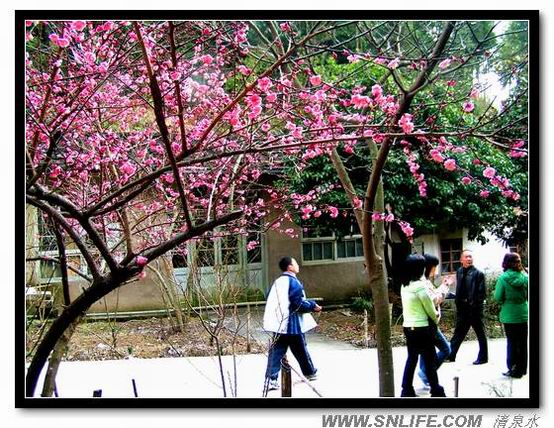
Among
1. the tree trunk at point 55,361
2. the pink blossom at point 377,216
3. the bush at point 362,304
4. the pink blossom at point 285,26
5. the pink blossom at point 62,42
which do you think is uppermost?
the pink blossom at point 285,26

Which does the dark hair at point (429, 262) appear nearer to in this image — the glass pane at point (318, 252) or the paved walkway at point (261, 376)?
the paved walkway at point (261, 376)

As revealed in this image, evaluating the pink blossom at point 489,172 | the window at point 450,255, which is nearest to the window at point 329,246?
the window at point 450,255

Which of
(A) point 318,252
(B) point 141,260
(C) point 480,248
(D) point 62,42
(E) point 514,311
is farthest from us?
(A) point 318,252

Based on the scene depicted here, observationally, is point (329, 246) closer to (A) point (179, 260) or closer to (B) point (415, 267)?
(B) point (415, 267)

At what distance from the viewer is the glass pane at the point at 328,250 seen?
2.51 meters

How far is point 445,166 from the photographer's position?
2.30 meters

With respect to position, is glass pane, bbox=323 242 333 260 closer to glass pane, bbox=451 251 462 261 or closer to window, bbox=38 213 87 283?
glass pane, bbox=451 251 462 261

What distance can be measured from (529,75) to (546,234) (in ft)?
2.09

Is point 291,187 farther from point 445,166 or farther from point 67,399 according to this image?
point 67,399

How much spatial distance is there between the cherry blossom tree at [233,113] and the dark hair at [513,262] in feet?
0.81

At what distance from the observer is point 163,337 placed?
2.44m

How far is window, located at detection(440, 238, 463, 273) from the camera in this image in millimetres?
2428

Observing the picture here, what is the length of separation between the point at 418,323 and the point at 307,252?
0.58 metres

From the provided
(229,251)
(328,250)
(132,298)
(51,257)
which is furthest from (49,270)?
(328,250)
